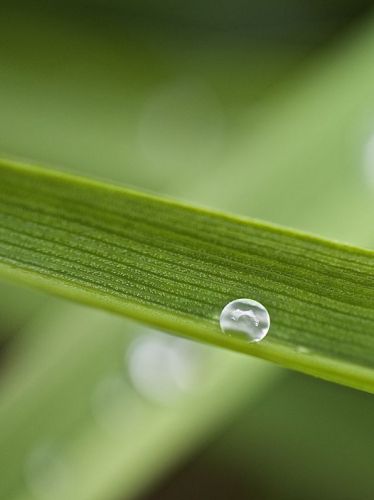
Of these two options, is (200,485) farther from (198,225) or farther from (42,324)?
(198,225)

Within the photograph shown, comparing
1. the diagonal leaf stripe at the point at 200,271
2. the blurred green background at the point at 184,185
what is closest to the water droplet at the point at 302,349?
the diagonal leaf stripe at the point at 200,271

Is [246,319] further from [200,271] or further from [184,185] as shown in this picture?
[184,185]

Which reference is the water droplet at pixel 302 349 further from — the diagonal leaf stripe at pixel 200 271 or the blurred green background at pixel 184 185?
the blurred green background at pixel 184 185

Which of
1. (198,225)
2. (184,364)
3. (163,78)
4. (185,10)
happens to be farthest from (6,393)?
(185,10)

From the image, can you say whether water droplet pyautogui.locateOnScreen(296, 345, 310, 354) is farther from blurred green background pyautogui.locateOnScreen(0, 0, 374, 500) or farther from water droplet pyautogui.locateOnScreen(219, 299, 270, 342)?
blurred green background pyautogui.locateOnScreen(0, 0, 374, 500)

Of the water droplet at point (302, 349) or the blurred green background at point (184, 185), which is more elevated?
the blurred green background at point (184, 185)

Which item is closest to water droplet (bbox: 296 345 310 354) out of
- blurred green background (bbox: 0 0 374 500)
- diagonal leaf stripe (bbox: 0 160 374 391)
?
diagonal leaf stripe (bbox: 0 160 374 391)
